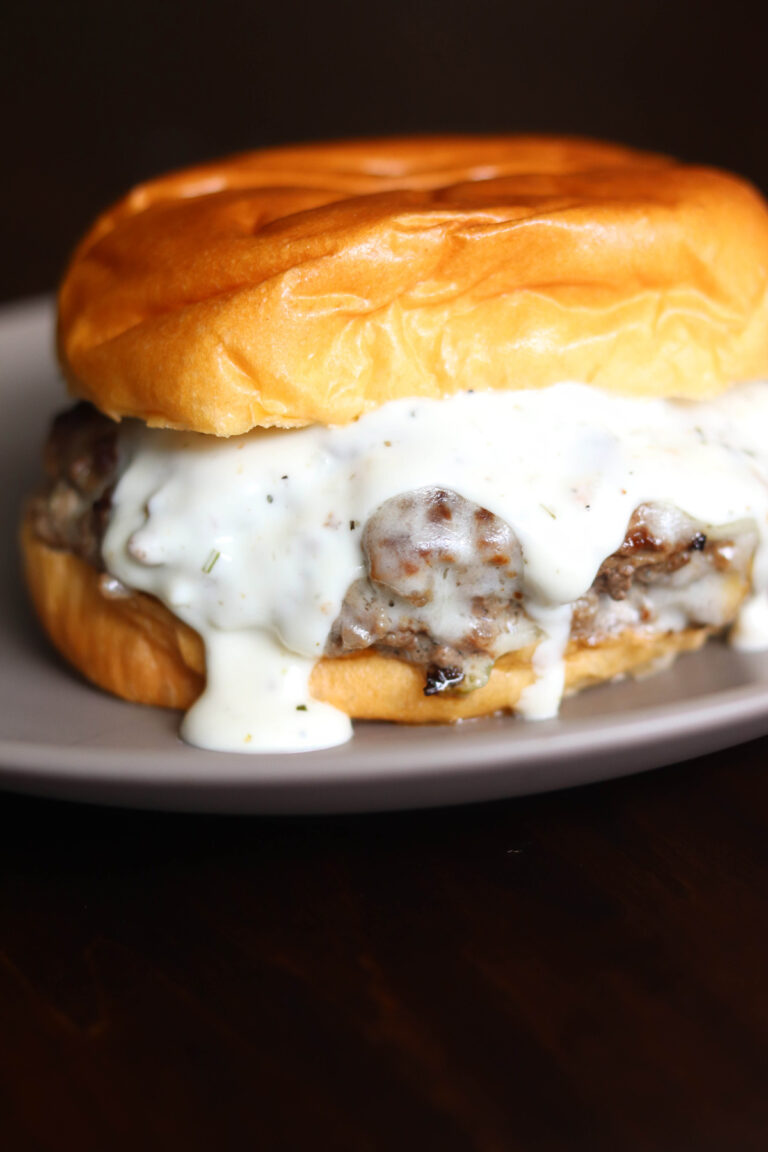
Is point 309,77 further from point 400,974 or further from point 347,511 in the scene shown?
point 400,974

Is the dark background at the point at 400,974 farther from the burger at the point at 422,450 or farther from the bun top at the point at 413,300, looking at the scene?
the bun top at the point at 413,300

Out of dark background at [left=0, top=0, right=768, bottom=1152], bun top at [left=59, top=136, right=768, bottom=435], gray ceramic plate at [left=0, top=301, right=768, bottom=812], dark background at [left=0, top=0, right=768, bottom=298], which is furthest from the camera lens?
dark background at [left=0, top=0, right=768, bottom=298]

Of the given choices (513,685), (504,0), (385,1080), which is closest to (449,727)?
(513,685)

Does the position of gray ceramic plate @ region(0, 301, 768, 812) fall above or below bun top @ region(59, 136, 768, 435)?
below

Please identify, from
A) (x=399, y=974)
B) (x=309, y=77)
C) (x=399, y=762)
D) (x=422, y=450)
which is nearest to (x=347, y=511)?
(x=422, y=450)

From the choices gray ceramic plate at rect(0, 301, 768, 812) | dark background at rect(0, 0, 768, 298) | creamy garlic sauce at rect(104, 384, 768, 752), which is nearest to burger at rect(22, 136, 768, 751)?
creamy garlic sauce at rect(104, 384, 768, 752)

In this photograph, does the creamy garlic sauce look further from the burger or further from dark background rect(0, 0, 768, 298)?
dark background rect(0, 0, 768, 298)
